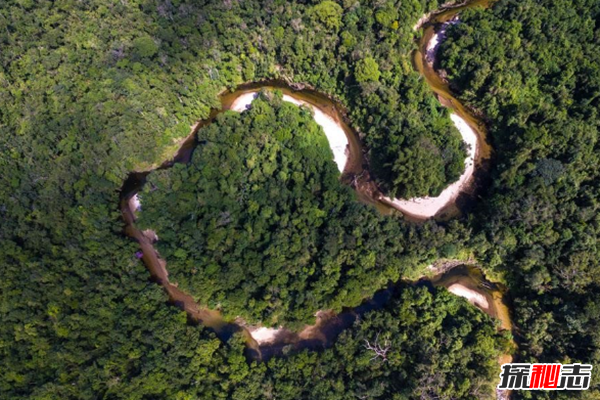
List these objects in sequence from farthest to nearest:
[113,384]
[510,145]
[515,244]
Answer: [510,145] → [515,244] → [113,384]

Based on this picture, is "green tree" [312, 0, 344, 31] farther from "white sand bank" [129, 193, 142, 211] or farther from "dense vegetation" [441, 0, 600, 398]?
"white sand bank" [129, 193, 142, 211]

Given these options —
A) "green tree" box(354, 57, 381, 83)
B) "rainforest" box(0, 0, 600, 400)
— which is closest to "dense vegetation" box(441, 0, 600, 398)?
"rainforest" box(0, 0, 600, 400)

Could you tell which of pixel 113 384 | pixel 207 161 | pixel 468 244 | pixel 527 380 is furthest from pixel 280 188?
pixel 527 380

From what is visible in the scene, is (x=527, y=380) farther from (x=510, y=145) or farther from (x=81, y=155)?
(x=81, y=155)

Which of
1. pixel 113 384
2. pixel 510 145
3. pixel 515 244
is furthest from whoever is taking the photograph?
pixel 510 145

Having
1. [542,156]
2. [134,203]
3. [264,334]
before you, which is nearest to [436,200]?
[542,156]

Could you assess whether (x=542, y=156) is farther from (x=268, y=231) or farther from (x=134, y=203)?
(x=134, y=203)
